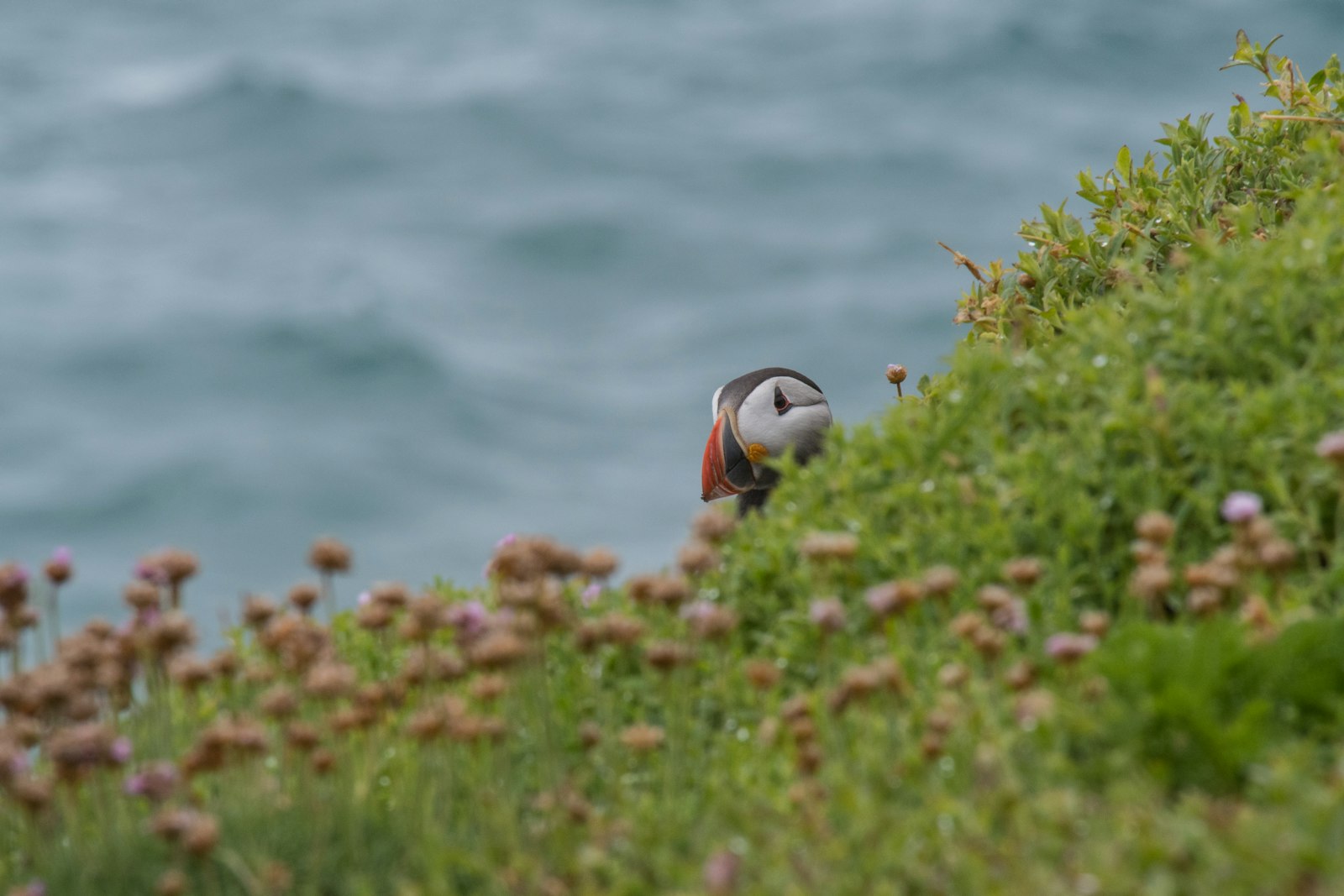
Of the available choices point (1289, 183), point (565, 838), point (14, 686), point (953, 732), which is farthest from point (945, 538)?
point (1289, 183)

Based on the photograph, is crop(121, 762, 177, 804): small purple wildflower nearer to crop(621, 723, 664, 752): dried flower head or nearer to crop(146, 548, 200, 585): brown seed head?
crop(146, 548, 200, 585): brown seed head

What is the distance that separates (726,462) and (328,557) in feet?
13.1

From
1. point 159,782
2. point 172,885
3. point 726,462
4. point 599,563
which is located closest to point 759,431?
point 726,462

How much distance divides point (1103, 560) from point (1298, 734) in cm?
83

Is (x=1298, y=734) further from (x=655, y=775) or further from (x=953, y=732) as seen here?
(x=655, y=775)

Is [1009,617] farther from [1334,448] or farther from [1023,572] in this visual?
[1334,448]

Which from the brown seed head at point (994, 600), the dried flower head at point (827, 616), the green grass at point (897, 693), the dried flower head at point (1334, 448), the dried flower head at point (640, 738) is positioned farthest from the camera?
the dried flower head at point (640, 738)

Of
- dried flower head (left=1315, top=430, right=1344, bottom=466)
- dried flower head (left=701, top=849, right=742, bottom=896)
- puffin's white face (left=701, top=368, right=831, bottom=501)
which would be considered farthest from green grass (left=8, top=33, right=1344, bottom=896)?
puffin's white face (left=701, top=368, right=831, bottom=501)

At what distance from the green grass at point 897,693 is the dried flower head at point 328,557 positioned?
0.52 ft

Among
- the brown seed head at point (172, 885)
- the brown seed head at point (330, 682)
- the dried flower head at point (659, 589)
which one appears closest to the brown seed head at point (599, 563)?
the dried flower head at point (659, 589)

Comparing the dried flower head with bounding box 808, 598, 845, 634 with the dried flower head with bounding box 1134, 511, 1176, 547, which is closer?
the dried flower head with bounding box 808, 598, 845, 634

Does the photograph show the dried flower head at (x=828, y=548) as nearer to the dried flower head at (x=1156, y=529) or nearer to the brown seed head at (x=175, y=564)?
the dried flower head at (x=1156, y=529)

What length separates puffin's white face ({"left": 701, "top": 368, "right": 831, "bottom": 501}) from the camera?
7426 millimetres

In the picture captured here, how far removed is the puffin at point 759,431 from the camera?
7430 mm
